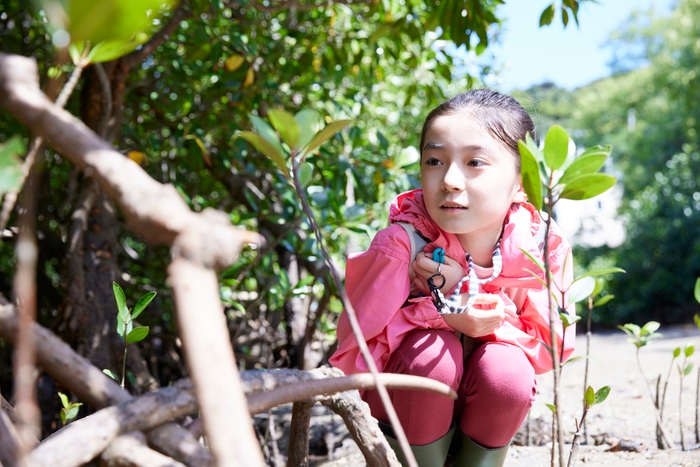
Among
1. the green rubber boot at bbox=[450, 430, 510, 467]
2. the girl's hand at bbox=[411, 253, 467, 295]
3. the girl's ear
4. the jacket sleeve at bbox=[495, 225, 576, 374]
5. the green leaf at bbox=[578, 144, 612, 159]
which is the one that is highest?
the girl's ear

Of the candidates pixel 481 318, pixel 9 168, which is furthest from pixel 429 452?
pixel 9 168

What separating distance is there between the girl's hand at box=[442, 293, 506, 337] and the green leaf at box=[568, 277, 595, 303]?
0.68 ft

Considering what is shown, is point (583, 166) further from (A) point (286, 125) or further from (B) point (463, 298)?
(B) point (463, 298)

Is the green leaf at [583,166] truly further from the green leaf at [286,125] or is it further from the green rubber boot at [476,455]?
the green rubber boot at [476,455]

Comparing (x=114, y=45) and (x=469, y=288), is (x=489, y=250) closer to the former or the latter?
(x=469, y=288)

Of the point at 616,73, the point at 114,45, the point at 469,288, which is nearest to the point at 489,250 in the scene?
the point at 469,288

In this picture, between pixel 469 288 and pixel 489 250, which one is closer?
pixel 469 288

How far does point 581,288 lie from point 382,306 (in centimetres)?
45

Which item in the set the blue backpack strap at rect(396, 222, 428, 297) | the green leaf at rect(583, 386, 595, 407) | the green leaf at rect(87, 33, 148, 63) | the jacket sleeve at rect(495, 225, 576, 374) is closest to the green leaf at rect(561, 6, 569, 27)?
the jacket sleeve at rect(495, 225, 576, 374)

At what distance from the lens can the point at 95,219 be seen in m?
2.67

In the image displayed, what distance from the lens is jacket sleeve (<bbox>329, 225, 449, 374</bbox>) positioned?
1.49 meters

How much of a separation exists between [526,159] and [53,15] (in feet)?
1.97

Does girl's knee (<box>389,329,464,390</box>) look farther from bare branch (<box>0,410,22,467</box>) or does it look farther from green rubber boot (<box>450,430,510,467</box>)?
bare branch (<box>0,410,22,467</box>)

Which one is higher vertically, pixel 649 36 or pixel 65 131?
pixel 649 36
